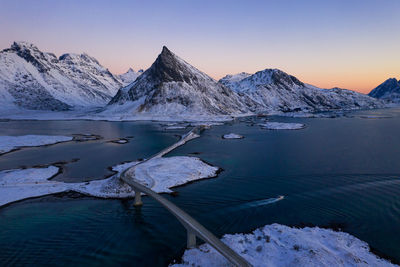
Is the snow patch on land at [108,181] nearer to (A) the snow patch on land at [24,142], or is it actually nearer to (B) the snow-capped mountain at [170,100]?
(A) the snow patch on land at [24,142]

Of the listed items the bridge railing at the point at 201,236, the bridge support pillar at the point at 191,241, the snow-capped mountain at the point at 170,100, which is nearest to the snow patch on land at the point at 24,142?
the bridge railing at the point at 201,236

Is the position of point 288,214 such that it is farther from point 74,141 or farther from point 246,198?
point 74,141

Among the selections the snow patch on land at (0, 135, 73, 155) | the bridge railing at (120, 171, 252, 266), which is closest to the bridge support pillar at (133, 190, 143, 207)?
the bridge railing at (120, 171, 252, 266)

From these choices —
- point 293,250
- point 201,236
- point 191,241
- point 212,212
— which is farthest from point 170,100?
point 293,250

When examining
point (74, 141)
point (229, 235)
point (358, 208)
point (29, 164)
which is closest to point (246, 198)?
point (229, 235)

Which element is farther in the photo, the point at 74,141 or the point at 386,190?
the point at 74,141

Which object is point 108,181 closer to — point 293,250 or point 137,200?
point 137,200

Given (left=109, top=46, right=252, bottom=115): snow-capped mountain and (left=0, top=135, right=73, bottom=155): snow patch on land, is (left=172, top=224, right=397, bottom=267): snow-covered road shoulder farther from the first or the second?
(left=109, top=46, right=252, bottom=115): snow-capped mountain
